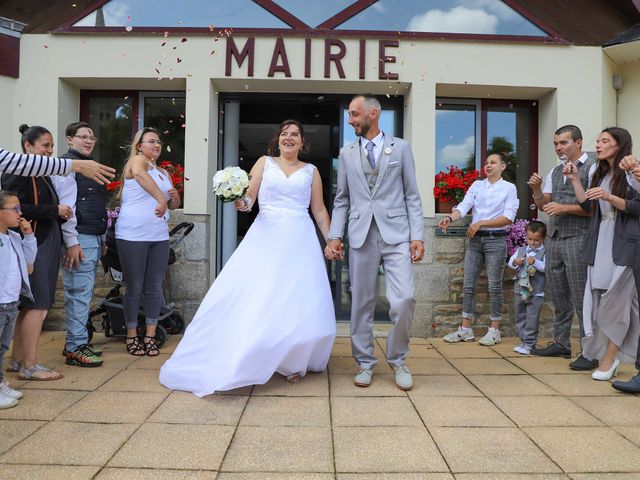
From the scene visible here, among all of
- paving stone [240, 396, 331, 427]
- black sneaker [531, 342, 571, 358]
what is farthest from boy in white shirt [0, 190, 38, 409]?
black sneaker [531, 342, 571, 358]

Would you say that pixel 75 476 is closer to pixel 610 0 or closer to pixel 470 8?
pixel 470 8

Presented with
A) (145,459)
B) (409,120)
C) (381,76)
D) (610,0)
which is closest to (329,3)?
(381,76)

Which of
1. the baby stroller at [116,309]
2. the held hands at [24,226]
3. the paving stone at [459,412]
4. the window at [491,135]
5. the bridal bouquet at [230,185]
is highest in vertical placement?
the window at [491,135]

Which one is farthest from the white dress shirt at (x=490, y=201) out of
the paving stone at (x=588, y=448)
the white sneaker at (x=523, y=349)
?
the paving stone at (x=588, y=448)

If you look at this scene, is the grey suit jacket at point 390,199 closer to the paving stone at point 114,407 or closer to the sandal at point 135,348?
the paving stone at point 114,407

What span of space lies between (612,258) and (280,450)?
2966 mm

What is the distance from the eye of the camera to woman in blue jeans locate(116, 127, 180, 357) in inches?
184

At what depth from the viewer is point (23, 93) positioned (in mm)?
6016

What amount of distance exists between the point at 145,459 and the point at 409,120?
4.77 metres

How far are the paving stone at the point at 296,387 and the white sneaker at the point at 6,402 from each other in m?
1.52

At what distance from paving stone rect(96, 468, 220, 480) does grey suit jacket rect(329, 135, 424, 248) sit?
6.70 feet

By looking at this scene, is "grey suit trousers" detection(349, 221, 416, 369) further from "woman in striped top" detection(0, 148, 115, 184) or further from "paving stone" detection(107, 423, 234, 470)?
"woman in striped top" detection(0, 148, 115, 184)

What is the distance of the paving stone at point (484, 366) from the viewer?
4.37m

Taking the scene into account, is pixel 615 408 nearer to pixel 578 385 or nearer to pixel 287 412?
pixel 578 385
